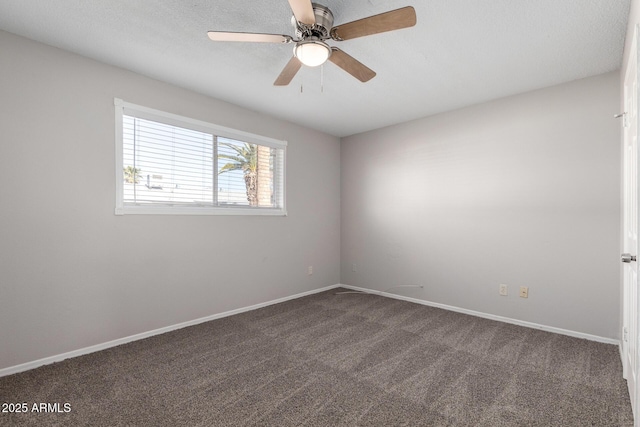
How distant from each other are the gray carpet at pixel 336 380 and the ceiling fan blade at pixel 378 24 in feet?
6.99

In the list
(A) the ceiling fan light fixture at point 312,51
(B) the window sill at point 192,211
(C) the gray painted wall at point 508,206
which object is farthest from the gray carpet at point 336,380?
(A) the ceiling fan light fixture at point 312,51

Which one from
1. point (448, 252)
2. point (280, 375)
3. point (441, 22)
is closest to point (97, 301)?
A: point (280, 375)

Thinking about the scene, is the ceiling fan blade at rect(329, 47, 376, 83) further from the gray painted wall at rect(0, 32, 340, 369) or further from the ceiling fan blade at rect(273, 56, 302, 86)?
the gray painted wall at rect(0, 32, 340, 369)

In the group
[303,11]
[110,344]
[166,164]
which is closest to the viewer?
[303,11]

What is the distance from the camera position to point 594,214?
2.80 m

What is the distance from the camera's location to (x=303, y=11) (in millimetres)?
1586

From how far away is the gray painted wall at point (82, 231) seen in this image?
223 centimetres

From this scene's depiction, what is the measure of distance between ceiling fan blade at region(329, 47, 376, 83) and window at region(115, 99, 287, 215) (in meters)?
1.80

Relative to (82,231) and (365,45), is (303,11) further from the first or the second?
(82,231)

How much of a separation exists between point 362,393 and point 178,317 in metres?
2.02

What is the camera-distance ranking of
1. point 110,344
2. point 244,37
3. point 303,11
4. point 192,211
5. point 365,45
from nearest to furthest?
point 303,11 < point 244,37 < point 365,45 < point 110,344 < point 192,211

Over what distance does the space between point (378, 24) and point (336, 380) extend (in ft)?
7.23

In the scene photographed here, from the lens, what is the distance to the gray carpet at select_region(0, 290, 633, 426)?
1.75m

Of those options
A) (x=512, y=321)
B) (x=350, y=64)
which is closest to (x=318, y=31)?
(x=350, y=64)
